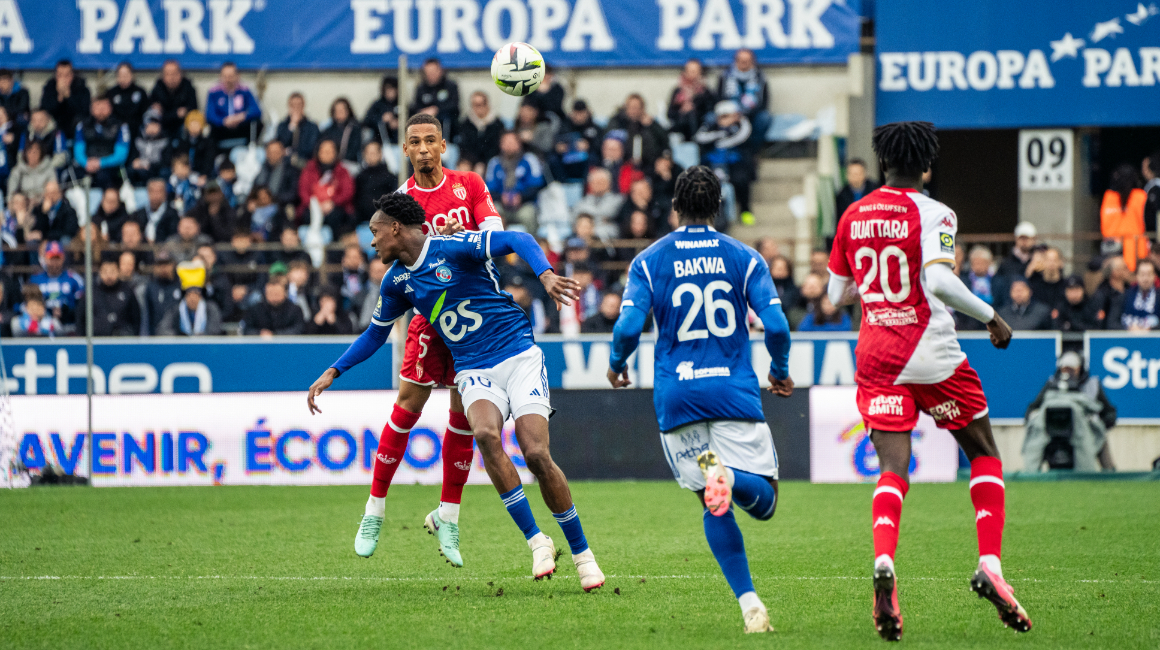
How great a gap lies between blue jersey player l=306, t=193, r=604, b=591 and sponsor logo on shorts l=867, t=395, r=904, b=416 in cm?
192

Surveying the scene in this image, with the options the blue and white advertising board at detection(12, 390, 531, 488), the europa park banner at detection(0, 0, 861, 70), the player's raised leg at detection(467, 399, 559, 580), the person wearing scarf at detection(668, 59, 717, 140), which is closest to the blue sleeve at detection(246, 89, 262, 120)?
the europa park banner at detection(0, 0, 861, 70)

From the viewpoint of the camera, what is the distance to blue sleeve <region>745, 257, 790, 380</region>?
5852 mm

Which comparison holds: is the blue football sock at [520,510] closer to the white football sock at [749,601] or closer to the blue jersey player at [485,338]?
the blue jersey player at [485,338]

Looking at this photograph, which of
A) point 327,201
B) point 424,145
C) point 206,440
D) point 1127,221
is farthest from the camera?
point 327,201

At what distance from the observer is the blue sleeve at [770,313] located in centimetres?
585

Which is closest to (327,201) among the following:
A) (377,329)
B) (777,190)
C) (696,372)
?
(777,190)

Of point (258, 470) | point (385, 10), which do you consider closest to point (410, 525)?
point (258, 470)

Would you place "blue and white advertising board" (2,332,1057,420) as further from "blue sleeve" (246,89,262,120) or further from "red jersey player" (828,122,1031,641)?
"red jersey player" (828,122,1031,641)

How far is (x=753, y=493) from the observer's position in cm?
582

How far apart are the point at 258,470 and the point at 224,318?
3368 mm

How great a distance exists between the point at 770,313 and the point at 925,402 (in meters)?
0.90

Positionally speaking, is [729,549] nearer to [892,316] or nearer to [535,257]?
[892,316]

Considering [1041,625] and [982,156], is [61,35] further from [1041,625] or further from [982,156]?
[1041,625]

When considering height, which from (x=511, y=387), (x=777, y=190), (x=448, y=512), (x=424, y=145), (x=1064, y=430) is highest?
(x=777, y=190)
